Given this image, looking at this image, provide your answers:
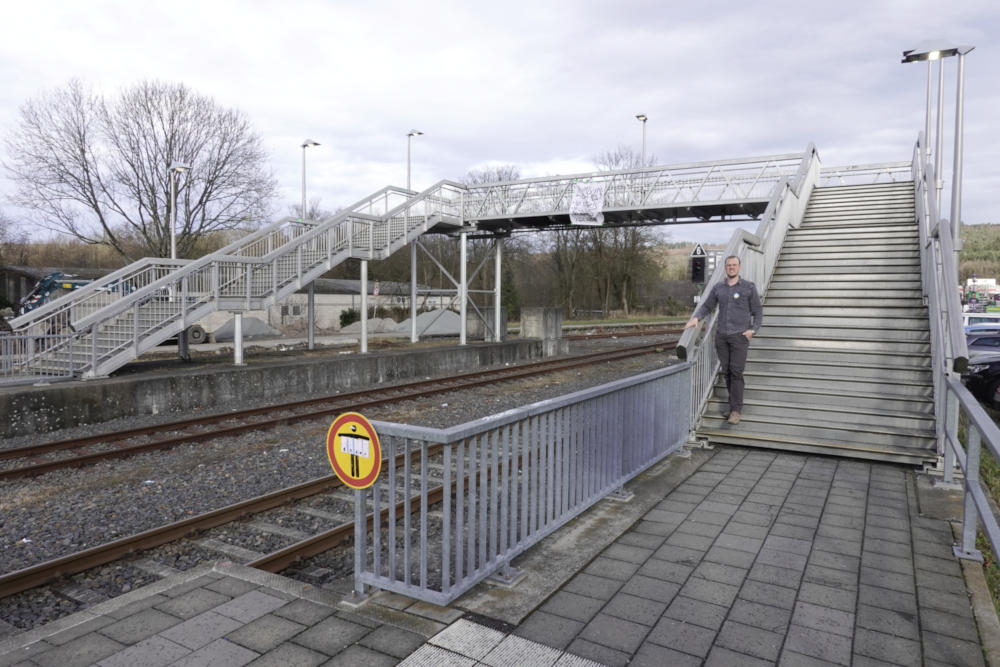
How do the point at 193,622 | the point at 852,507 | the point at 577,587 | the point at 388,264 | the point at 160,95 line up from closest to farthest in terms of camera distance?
the point at 193,622
the point at 577,587
the point at 852,507
the point at 160,95
the point at 388,264

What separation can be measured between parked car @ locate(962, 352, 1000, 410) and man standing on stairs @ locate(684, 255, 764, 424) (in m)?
7.47

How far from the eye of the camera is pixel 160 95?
31.4 meters

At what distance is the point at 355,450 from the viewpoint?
3.70 m

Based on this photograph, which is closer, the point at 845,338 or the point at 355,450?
the point at 355,450

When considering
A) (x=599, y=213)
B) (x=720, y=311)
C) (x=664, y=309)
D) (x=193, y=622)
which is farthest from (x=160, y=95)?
(x=664, y=309)

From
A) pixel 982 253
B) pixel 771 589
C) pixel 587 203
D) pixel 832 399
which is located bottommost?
pixel 771 589

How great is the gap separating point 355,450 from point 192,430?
7719mm

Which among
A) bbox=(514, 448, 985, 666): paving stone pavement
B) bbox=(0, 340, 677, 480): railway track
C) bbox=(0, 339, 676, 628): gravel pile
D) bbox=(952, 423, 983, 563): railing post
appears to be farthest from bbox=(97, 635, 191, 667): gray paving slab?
bbox=(0, 340, 677, 480): railway track

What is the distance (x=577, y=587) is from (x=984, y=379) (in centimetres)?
1239

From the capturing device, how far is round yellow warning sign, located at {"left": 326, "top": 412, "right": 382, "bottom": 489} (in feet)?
11.9

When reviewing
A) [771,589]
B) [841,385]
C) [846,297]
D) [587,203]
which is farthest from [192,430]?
[587,203]

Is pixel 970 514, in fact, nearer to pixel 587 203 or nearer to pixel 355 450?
pixel 355 450

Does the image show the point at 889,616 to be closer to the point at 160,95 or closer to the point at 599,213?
the point at 599,213

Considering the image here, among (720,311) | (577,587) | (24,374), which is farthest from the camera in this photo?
(24,374)
